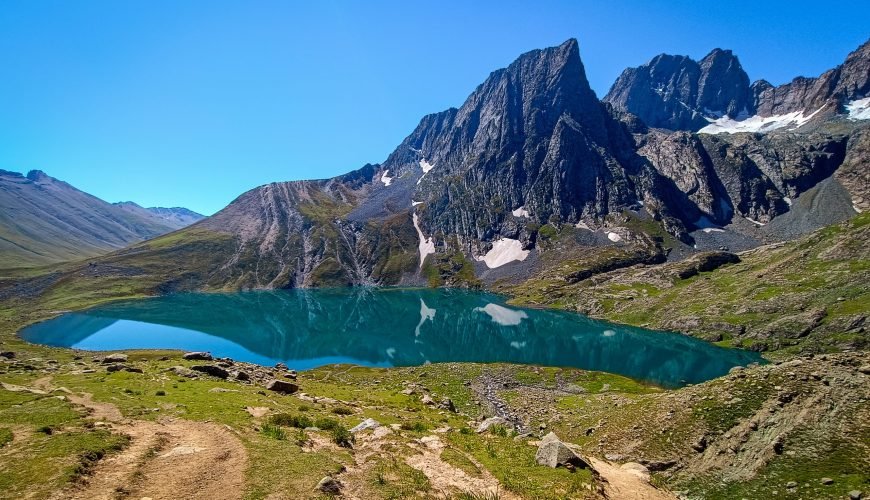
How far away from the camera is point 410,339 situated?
141m

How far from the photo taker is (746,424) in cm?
2628

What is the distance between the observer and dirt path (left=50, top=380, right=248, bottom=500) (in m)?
16.3

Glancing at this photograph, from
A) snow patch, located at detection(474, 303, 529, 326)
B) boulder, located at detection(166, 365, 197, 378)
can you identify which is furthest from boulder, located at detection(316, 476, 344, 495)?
snow patch, located at detection(474, 303, 529, 326)

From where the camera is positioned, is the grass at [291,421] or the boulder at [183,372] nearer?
the grass at [291,421]

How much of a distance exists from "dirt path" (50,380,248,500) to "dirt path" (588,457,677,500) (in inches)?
648

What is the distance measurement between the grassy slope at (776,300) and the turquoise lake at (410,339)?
385 inches

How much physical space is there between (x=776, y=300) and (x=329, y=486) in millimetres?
160978

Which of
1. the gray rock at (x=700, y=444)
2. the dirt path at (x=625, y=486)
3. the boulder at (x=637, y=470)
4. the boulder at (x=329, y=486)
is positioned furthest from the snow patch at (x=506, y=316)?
the boulder at (x=329, y=486)

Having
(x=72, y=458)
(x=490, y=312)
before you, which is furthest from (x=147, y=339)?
(x=72, y=458)

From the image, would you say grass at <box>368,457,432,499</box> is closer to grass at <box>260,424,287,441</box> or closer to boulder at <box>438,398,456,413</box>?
grass at <box>260,424,287,441</box>

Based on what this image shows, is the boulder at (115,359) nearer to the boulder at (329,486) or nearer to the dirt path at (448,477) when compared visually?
the dirt path at (448,477)

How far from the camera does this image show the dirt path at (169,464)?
643 inches

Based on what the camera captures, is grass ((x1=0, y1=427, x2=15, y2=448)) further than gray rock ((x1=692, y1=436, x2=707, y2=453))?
No

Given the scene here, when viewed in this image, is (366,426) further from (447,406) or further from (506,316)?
(506,316)
